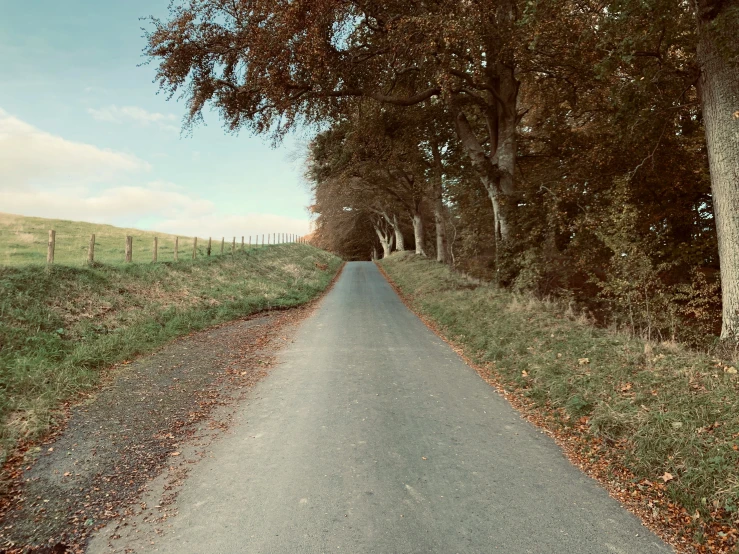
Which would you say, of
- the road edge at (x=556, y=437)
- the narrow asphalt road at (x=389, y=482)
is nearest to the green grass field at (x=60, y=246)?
the narrow asphalt road at (x=389, y=482)

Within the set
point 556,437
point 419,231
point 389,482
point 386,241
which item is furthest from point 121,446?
point 386,241

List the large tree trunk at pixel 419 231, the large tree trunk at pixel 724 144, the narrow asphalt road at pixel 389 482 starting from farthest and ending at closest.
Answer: the large tree trunk at pixel 419 231
the large tree trunk at pixel 724 144
the narrow asphalt road at pixel 389 482

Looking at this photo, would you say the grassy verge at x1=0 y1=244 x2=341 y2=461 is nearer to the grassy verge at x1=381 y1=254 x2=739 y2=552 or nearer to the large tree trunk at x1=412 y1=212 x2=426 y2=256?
the grassy verge at x1=381 y1=254 x2=739 y2=552

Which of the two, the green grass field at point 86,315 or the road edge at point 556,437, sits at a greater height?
the green grass field at point 86,315

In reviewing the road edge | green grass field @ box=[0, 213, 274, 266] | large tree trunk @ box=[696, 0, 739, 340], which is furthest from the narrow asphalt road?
green grass field @ box=[0, 213, 274, 266]

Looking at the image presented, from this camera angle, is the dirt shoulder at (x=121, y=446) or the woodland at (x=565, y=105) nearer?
the dirt shoulder at (x=121, y=446)

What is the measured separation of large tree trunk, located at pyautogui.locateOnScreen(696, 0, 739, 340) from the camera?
23.4ft

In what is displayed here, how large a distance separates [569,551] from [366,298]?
15016 mm

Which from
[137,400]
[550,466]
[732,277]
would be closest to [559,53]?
[732,277]

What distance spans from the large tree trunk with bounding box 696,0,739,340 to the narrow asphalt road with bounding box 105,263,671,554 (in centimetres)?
459

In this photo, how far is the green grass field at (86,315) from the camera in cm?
593

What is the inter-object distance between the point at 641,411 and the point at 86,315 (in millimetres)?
10861

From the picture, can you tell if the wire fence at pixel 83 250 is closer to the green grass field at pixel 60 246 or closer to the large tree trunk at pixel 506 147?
the green grass field at pixel 60 246

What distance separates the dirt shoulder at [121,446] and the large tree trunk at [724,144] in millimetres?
8317
